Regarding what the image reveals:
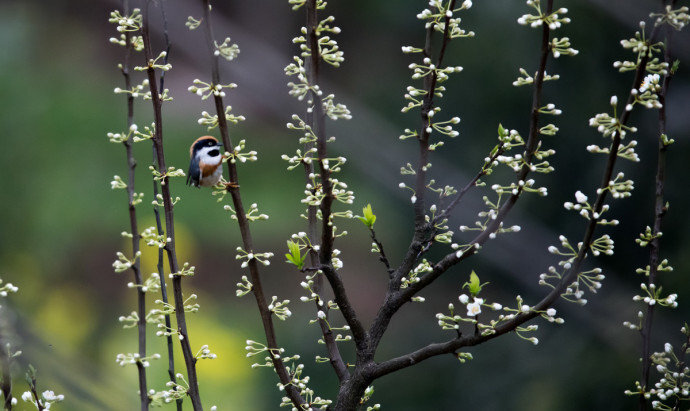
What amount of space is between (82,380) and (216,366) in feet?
8.32

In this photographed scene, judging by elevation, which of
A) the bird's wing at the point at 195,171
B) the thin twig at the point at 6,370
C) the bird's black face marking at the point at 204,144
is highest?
the bird's black face marking at the point at 204,144

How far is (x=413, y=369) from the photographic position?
1661 millimetres

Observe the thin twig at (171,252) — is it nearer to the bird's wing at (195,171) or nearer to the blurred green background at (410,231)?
the blurred green background at (410,231)

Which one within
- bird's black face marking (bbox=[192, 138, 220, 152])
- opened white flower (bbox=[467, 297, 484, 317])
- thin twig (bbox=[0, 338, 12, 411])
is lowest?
thin twig (bbox=[0, 338, 12, 411])

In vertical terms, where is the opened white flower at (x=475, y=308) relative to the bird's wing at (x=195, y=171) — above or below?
below

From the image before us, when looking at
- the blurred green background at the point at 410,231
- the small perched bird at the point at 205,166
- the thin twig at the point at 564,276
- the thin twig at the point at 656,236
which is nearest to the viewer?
the thin twig at the point at 564,276

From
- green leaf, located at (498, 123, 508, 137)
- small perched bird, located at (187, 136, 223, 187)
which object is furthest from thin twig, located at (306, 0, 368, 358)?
small perched bird, located at (187, 136, 223, 187)

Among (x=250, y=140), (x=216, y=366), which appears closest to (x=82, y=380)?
(x=216, y=366)

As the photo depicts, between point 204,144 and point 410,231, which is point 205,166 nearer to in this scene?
point 204,144

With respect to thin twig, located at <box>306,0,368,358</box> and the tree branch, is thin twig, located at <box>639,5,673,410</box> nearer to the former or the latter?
the tree branch

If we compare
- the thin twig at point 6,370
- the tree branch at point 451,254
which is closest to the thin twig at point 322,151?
the tree branch at point 451,254

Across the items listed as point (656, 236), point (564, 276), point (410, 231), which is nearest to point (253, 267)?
point (564, 276)

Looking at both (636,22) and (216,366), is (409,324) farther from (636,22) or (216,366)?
(216,366)

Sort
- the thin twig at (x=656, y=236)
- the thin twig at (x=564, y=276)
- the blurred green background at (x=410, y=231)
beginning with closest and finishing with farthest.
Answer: the thin twig at (x=564, y=276)
the thin twig at (x=656, y=236)
the blurred green background at (x=410, y=231)
